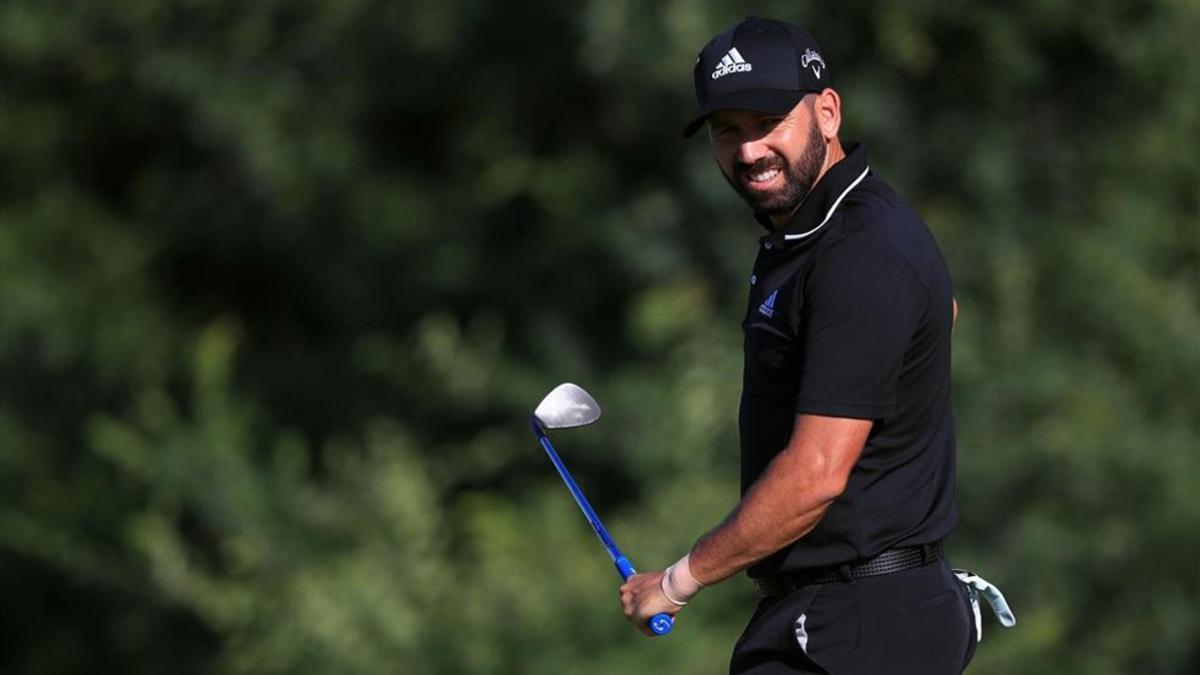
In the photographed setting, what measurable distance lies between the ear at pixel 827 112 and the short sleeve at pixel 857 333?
364mm

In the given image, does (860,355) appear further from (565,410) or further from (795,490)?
(565,410)

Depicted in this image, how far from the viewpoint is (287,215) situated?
1503cm

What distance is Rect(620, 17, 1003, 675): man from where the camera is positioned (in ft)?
14.1

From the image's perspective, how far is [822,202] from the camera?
14.7 ft

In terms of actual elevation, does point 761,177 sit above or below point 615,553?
above

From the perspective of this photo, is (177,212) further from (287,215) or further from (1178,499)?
(1178,499)

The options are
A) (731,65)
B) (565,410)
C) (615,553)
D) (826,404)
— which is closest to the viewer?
(826,404)

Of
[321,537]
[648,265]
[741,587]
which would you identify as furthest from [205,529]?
[741,587]

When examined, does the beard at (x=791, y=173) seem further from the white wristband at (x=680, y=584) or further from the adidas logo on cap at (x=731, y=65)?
the white wristband at (x=680, y=584)

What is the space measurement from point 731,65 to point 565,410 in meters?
1.02

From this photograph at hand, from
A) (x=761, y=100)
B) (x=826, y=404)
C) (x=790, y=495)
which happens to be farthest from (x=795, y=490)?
(x=761, y=100)

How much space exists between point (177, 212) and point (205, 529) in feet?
7.65

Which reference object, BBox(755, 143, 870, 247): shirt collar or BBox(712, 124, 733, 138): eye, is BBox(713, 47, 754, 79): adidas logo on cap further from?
BBox(755, 143, 870, 247): shirt collar

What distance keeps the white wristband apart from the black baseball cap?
2.95 feet
